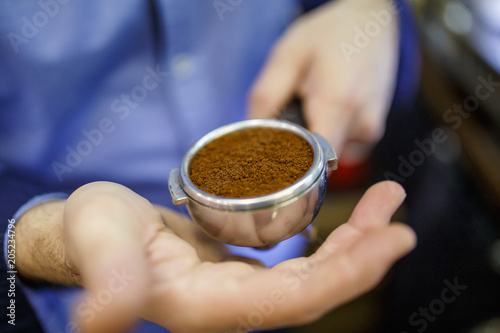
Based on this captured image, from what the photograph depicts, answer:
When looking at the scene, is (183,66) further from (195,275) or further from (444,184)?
(444,184)

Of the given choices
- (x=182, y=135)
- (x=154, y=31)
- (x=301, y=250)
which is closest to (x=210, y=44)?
(x=154, y=31)

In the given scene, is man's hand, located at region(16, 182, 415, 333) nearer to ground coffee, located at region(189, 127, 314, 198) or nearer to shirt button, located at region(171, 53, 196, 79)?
ground coffee, located at region(189, 127, 314, 198)

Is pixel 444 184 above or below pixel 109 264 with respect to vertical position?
below

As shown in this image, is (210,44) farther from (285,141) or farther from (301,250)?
(301,250)

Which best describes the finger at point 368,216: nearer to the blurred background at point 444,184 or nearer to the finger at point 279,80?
the finger at point 279,80

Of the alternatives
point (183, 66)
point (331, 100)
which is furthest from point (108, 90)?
point (331, 100)
